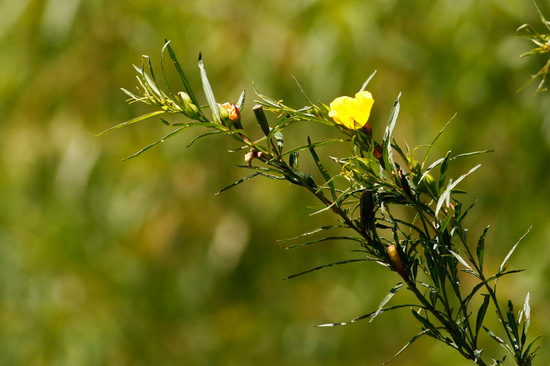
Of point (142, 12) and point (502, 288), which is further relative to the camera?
point (142, 12)

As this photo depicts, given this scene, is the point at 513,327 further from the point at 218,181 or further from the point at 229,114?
the point at 218,181

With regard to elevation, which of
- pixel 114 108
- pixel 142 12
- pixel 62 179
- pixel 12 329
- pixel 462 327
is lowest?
pixel 12 329

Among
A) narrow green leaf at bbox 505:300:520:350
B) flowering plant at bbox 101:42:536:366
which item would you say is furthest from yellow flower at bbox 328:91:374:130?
narrow green leaf at bbox 505:300:520:350

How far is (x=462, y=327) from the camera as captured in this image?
0.95 ft

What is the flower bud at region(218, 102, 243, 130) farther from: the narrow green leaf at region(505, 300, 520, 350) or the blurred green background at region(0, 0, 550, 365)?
the blurred green background at region(0, 0, 550, 365)

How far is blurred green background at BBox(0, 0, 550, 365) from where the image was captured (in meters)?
1.44

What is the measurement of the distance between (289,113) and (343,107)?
23 mm

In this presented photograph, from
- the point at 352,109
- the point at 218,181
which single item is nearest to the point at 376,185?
the point at 352,109

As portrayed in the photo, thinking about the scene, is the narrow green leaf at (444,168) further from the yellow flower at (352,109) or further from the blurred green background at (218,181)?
the blurred green background at (218,181)

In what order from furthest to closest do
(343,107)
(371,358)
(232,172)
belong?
(232,172) < (371,358) < (343,107)

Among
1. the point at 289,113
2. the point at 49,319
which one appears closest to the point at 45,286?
the point at 49,319

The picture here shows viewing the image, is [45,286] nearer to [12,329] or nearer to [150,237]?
[12,329]

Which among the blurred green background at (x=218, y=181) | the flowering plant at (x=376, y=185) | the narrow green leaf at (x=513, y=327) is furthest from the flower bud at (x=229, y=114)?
the blurred green background at (x=218, y=181)

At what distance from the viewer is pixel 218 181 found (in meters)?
1.61
